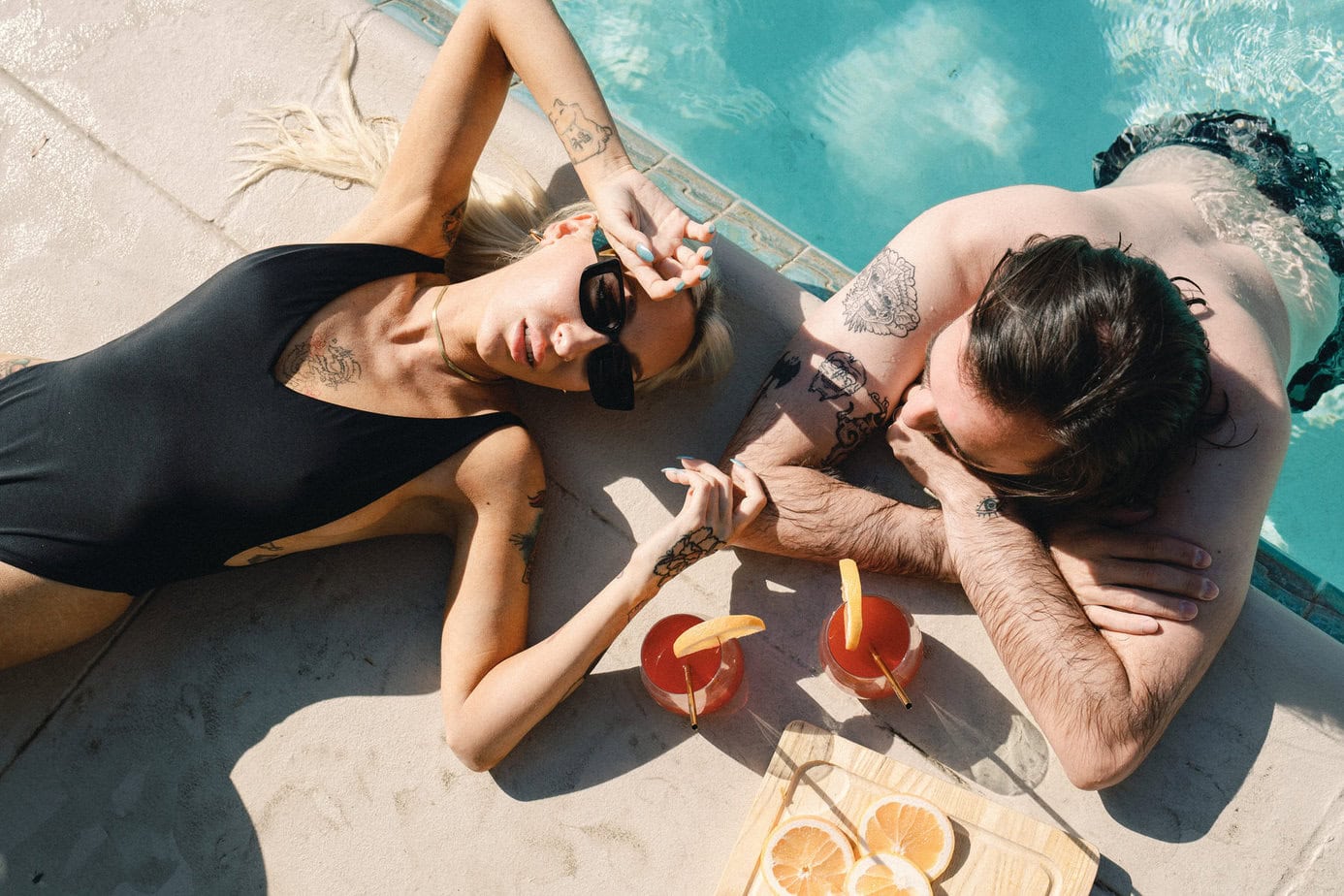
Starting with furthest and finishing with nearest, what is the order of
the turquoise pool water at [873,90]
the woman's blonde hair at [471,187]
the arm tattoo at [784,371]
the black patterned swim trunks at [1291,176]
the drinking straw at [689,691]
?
the turquoise pool water at [873,90] < the black patterned swim trunks at [1291,176] < the woman's blonde hair at [471,187] < the arm tattoo at [784,371] < the drinking straw at [689,691]

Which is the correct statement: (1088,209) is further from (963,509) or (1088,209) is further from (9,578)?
(9,578)

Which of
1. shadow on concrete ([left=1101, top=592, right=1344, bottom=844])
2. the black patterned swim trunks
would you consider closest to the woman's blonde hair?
shadow on concrete ([left=1101, top=592, right=1344, bottom=844])

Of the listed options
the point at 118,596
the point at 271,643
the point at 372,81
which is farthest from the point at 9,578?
the point at 372,81

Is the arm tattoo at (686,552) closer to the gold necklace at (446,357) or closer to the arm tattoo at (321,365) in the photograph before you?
the gold necklace at (446,357)

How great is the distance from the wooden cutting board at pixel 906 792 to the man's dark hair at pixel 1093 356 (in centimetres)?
113

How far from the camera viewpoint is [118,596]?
117 inches

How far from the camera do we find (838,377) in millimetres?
2943

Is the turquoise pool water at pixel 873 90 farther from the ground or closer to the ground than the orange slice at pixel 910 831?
farther from the ground

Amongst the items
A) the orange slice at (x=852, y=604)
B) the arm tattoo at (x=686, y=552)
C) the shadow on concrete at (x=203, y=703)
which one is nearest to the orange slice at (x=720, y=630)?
the orange slice at (x=852, y=604)

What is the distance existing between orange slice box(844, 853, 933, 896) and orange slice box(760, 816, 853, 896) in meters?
0.04

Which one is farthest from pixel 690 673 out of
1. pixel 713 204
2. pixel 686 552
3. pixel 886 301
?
pixel 713 204

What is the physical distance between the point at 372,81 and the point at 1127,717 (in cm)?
390

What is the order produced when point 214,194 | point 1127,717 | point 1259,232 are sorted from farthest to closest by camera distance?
point 214,194 → point 1259,232 → point 1127,717

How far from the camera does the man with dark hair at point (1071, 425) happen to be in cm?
237
